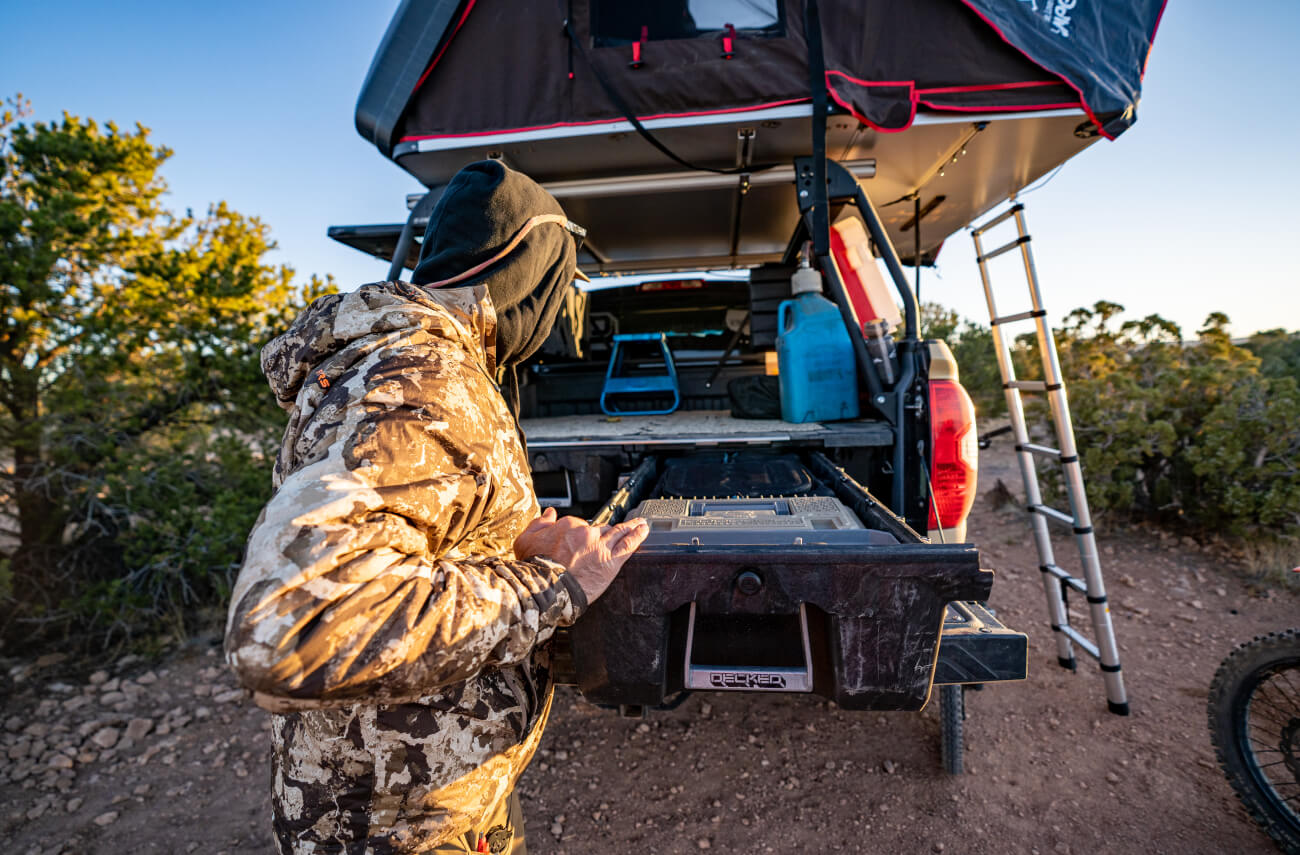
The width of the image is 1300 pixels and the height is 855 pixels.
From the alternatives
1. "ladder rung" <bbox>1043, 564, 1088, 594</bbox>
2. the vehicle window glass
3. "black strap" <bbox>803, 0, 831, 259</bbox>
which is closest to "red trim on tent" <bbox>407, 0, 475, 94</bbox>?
the vehicle window glass

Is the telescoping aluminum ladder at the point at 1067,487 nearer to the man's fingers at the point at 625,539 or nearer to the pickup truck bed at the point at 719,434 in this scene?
the pickup truck bed at the point at 719,434

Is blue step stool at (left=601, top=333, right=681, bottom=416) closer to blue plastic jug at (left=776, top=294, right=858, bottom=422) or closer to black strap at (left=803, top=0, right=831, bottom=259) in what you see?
blue plastic jug at (left=776, top=294, right=858, bottom=422)

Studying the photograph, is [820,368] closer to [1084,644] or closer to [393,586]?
[1084,644]

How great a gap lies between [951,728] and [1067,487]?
159 centimetres

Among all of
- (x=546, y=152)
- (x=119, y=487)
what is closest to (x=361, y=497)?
(x=546, y=152)

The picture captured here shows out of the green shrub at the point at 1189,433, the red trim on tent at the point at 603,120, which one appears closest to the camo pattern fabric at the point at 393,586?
the red trim on tent at the point at 603,120

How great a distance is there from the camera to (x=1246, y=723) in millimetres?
2289

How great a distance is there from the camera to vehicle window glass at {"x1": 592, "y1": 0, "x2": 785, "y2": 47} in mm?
2609

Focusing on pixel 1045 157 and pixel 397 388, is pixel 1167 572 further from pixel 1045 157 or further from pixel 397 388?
pixel 397 388

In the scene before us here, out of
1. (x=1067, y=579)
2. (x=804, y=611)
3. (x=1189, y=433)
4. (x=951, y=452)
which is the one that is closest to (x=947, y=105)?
(x=951, y=452)

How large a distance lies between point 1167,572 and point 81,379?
8127 mm

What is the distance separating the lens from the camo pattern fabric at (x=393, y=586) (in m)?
0.79

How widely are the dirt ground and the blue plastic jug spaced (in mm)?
1333

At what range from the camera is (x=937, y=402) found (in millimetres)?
2344
